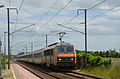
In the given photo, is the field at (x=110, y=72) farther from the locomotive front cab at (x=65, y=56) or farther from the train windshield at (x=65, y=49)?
the train windshield at (x=65, y=49)

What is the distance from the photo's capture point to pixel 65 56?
31.7 meters

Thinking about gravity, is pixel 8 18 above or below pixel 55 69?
above

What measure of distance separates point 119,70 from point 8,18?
21.8 meters

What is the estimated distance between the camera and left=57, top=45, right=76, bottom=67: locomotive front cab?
103 feet

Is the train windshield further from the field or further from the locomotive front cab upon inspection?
the field

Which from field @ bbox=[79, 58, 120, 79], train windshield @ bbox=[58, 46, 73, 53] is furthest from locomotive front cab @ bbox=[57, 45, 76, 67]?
field @ bbox=[79, 58, 120, 79]

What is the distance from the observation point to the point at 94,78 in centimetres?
2270

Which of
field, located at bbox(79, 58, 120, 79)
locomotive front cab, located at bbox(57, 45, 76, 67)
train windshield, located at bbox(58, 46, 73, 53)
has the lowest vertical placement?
field, located at bbox(79, 58, 120, 79)

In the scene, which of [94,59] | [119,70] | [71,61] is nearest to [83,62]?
[94,59]

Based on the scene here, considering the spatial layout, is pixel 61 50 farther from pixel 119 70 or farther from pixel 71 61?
pixel 119 70

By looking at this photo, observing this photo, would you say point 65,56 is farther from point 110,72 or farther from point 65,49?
point 110,72

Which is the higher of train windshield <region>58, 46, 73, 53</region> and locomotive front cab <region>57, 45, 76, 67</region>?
train windshield <region>58, 46, 73, 53</region>

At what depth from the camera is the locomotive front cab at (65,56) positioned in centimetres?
3136

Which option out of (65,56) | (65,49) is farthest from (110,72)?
(65,49)
